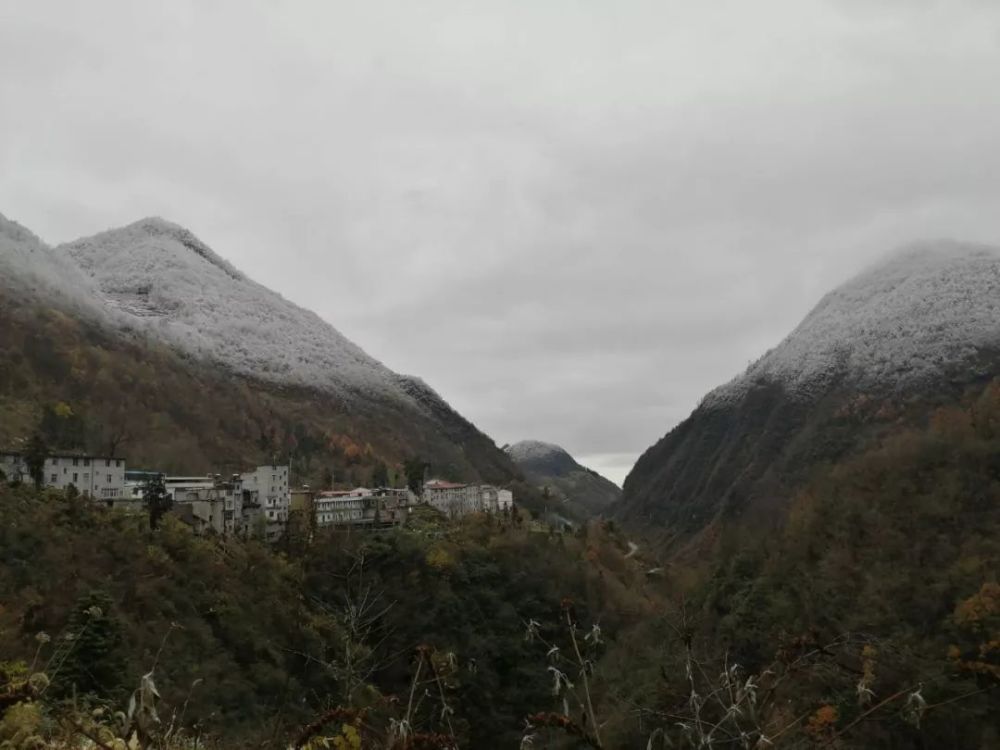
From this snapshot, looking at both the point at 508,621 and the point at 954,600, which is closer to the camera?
the point at 954,600

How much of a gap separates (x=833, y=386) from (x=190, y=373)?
290ft

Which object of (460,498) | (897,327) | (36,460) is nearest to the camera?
(36,460)

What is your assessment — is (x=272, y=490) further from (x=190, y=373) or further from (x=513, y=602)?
(x=190, y=373)

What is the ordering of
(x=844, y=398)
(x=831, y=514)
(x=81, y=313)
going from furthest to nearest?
(x=844, y=398) < (x=81, y=313) < (x=831, y=514)

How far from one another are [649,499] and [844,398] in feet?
128

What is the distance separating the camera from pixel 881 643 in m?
3.12

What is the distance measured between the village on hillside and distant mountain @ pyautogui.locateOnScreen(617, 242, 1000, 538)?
43823mm

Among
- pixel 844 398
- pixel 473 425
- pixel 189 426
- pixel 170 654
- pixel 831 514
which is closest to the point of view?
pixel 170 654

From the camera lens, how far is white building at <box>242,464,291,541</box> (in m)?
45.2

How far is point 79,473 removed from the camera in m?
37.2

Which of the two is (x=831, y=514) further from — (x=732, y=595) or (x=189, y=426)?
(x=189, y=426)

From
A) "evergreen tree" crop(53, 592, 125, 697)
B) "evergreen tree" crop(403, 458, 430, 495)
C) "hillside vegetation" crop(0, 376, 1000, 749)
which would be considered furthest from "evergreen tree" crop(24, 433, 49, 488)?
"evergreen tree" crop(403, 458, 430, 495)

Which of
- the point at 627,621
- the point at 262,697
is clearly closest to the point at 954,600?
the point at 627,621

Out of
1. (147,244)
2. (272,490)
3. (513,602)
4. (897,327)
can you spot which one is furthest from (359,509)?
(147,244)
